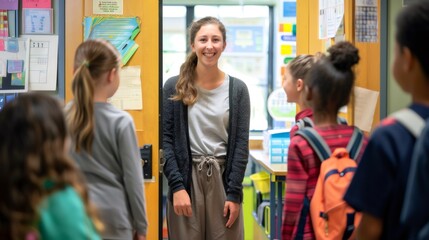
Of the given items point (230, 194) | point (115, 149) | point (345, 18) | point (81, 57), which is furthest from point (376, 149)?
Answer: point (345, 18)

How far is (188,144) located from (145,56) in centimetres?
52

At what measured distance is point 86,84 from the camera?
2.00 metres

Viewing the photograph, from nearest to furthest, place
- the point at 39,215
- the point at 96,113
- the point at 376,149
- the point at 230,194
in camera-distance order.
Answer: the point at 39,215, the point at 376,149, the point at 96,113, the point at 230,194

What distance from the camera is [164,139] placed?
279 cm

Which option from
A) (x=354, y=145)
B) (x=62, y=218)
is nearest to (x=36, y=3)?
(x=354, y=145)

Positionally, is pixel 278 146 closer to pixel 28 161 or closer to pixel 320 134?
pixel 320 134

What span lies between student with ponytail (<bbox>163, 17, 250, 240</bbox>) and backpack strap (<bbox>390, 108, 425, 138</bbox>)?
1.40 meters

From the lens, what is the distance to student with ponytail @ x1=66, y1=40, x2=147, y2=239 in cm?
197

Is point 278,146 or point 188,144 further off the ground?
point 188,144

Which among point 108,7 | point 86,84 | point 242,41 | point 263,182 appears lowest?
point 263,182

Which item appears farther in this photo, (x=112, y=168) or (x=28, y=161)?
(x=112, y=168)

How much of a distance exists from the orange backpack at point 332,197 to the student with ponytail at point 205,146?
861 millimetres

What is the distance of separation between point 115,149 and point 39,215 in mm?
765

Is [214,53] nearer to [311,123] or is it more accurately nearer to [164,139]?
[164,139]
